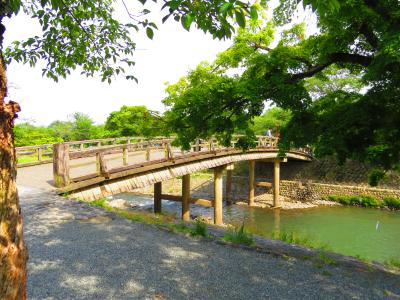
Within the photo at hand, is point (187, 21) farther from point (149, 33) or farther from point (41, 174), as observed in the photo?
point (41, 174)

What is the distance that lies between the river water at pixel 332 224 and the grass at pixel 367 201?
72 centimetres

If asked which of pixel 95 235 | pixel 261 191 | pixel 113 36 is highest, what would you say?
pixel 113 36

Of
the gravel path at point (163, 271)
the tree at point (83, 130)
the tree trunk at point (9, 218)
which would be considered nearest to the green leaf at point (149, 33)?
the tree trunk at point (9, 218)

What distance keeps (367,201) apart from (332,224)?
6403mm

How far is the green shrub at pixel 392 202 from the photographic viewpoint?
23.2m

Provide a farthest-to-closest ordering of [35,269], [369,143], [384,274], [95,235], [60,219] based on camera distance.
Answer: [60,219], [95,235], [384,274], [369,143], [35,269]

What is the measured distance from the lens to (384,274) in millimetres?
5738

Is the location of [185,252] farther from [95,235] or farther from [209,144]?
[209,144]

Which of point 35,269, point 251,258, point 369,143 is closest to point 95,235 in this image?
point 35,269

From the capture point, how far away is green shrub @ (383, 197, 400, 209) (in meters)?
23.2

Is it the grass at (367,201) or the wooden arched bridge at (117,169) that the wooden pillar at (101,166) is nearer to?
the wooden arched bridge at (117,169)

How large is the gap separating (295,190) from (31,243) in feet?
84.4

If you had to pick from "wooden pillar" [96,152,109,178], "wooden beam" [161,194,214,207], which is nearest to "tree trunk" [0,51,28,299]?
"wooden pillar" [96,152,109,178]

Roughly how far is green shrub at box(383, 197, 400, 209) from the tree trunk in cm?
2641
